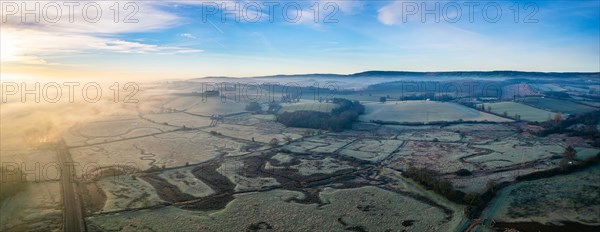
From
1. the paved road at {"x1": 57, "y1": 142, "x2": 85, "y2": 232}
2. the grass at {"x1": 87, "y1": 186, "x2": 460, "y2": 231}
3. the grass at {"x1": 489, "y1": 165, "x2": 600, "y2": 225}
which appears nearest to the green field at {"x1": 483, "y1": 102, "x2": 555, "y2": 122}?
the grass at {"x1": 489, "y1": 165, "x2": 600, "y2": 225}

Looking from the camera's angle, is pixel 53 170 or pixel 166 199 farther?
pixel 53 170

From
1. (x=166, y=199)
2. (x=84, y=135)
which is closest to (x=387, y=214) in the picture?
(x=166, y=199)

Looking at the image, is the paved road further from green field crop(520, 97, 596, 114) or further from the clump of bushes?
green field crop(520, 97, 596, 114)

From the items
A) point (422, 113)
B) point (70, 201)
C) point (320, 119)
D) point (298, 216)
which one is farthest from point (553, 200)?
point (422, 113)

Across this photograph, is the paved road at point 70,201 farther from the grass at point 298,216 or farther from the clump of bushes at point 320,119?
the clump of bushes at point 320,119

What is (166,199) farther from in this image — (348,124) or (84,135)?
(348,124)
